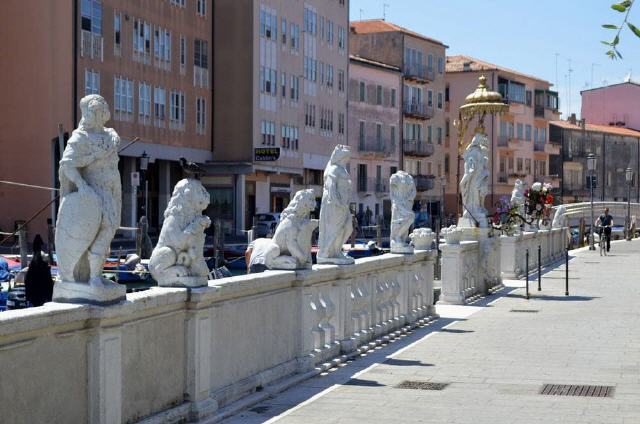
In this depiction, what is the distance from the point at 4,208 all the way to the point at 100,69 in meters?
6.82

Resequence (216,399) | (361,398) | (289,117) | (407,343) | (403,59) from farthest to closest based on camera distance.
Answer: (403,59)
(289,117)
(407,343)
(361,398)
(216,399)

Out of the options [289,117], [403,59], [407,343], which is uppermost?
[403,59]

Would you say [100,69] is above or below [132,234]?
above

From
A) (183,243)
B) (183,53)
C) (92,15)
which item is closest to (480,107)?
(183,243)

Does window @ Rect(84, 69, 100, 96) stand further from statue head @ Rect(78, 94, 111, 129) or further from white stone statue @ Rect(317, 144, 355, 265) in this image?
statue head @ Rect(78, 94, 111, 129)

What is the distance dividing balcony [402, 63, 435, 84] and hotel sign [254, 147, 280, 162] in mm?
31391

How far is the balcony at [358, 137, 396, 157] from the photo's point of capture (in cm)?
8556

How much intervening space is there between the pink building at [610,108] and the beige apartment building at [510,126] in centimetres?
1026

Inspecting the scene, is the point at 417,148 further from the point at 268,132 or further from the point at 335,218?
the point at 335,218

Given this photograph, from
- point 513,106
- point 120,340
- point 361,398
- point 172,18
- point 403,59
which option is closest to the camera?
point 120,340

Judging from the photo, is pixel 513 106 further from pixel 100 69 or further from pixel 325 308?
pixel 325 308

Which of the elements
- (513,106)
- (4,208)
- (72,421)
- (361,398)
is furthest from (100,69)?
(513,106)

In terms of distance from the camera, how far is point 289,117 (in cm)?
6906

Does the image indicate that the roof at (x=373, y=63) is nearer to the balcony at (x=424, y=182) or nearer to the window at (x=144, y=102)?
the balcony at (x=424, y=182)
